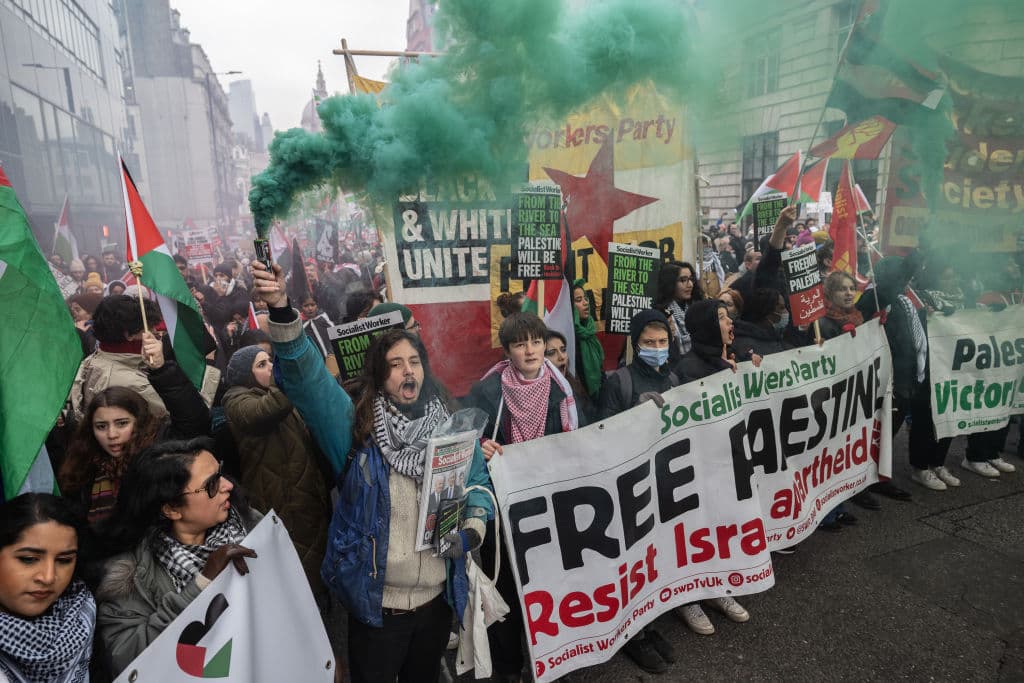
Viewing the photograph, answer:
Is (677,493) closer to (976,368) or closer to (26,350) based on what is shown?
(26,350)

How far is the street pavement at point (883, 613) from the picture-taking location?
10.3ft

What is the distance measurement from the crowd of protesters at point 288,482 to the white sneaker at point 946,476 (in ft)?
5.86

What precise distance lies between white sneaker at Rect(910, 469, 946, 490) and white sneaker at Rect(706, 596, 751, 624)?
2.65m

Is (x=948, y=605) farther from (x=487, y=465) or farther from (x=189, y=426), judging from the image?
(x=189, y=426)

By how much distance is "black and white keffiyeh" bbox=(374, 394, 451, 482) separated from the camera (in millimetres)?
2232

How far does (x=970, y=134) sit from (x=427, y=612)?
5.01 m

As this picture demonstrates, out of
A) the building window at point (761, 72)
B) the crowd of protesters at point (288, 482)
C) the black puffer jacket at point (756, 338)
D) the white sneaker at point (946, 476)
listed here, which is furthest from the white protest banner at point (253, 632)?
the white sneaker at point (946, 476)

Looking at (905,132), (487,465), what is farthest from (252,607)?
(905,132)

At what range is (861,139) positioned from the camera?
4.99m

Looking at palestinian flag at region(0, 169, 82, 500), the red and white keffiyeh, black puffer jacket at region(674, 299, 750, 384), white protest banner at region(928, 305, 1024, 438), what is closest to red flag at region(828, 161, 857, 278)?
white protest banner at region(928, 305, 1024, 438)

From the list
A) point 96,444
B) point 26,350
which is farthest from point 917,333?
point 26,350

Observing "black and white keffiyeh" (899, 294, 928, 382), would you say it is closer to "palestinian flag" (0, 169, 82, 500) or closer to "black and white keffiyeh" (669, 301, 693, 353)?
"black and white keffiyeh" (669, 301, 693, 353)

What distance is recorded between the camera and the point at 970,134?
4.67 meters

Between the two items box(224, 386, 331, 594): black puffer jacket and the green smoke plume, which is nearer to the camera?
the green smoke plume
